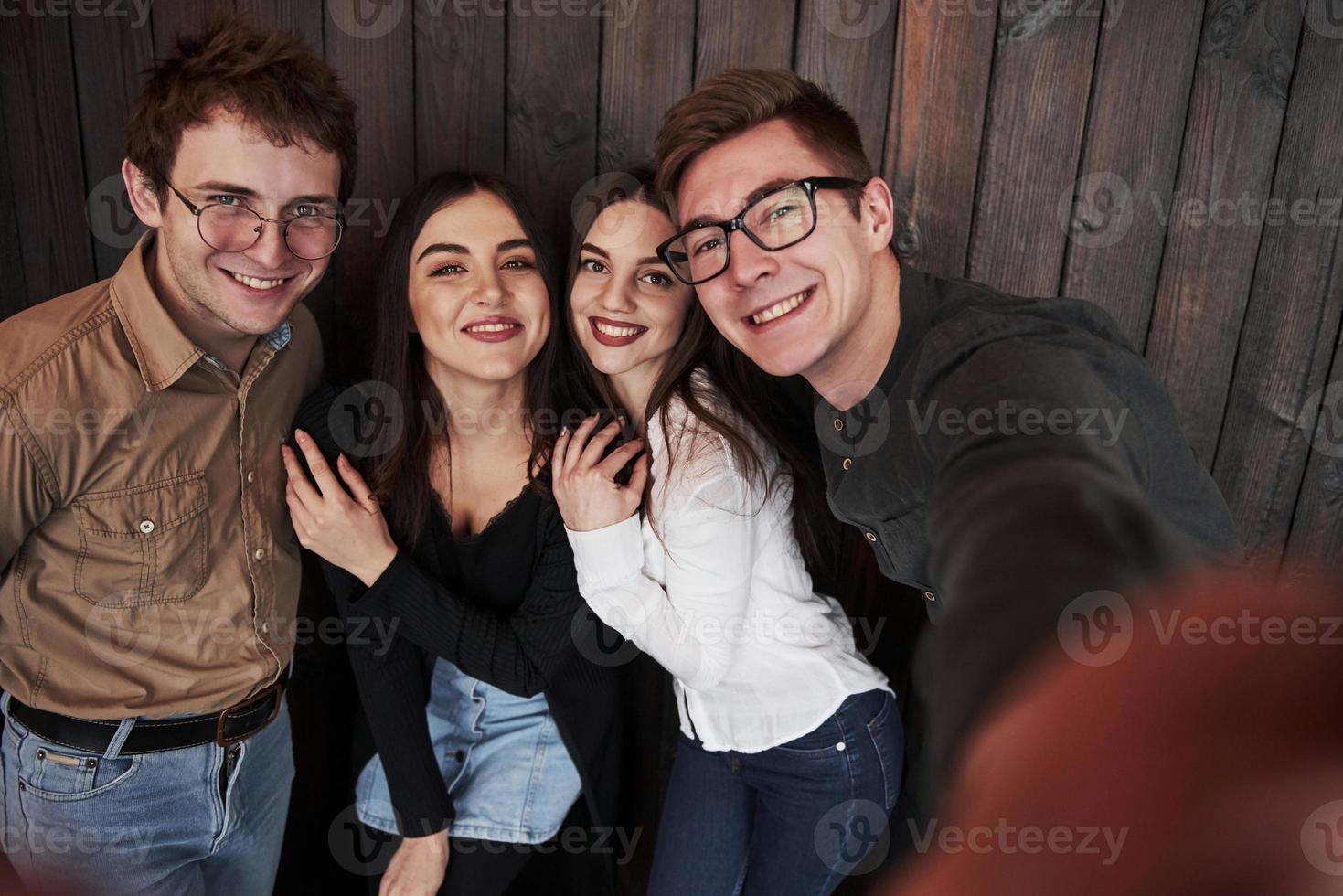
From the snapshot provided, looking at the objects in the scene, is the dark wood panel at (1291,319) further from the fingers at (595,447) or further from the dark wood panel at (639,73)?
the fingers at (595,447)

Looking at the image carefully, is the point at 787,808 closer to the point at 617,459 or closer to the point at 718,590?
the point at 718,590

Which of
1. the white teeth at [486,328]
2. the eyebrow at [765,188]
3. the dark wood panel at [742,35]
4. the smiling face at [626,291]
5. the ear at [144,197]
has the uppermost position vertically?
the dark wood panel at [742,35]

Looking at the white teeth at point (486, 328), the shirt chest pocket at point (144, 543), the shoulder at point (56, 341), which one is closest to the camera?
the shoulder at point (56, 341)

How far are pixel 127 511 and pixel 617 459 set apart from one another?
0.72 meters

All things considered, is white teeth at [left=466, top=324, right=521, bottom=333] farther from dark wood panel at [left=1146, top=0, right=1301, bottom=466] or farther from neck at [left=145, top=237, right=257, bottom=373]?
dark wood panel at [left=1146, top=0, right=1301, bottom=466]

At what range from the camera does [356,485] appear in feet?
4.97

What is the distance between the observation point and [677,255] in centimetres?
136

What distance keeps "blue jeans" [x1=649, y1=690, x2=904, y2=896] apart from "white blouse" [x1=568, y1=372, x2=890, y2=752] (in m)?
0.05

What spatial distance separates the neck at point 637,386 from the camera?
5.34 feet

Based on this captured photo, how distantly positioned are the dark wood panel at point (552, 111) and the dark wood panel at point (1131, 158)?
3.09 feet

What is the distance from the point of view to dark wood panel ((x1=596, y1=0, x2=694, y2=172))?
1612mm

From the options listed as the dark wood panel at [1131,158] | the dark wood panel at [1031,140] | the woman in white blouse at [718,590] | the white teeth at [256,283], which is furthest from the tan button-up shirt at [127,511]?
the dark wood panel at [1131,158]

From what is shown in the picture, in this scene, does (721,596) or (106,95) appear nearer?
(721,596)

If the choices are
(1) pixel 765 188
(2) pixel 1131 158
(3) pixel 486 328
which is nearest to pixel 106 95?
(3) pixel 486 328
